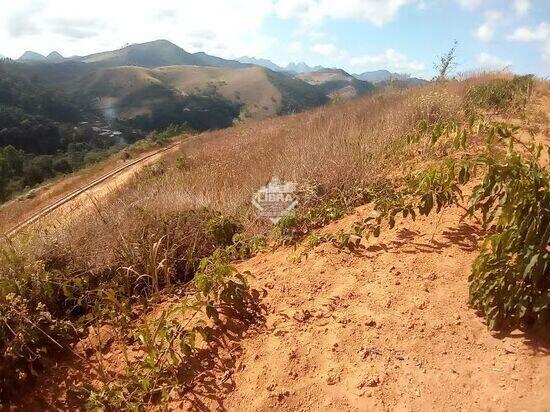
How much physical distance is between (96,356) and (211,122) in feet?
285

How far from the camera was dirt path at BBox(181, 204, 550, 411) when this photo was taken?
177 cm

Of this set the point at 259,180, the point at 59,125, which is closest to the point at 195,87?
the point at 59,125

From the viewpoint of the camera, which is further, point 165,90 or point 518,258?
point 165,90

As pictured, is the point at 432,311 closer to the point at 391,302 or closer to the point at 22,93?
the point at 391,302

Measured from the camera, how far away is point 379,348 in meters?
2.04

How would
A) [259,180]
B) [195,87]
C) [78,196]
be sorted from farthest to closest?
[195,87]
[78,196]
[259,180]

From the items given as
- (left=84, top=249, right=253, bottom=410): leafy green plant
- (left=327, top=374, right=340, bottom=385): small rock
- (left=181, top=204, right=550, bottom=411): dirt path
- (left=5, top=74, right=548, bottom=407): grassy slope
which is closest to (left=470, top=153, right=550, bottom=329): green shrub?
(left=181, top=204, right=550, bottom=411): dirt path

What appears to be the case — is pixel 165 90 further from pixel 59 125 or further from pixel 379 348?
pixel 379 348

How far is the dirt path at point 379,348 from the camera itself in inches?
69.8

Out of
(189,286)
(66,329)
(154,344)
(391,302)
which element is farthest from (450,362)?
(66,329)

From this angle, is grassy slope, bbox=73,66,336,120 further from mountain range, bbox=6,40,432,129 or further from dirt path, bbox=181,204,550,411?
dirt path, bbox=181,204,550,411

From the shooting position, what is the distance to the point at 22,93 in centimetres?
7494

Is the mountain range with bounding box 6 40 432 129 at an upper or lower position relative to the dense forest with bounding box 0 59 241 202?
upper

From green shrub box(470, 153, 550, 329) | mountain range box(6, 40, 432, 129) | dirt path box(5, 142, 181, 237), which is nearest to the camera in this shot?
green shrub box(470, 153, 550, 329)
